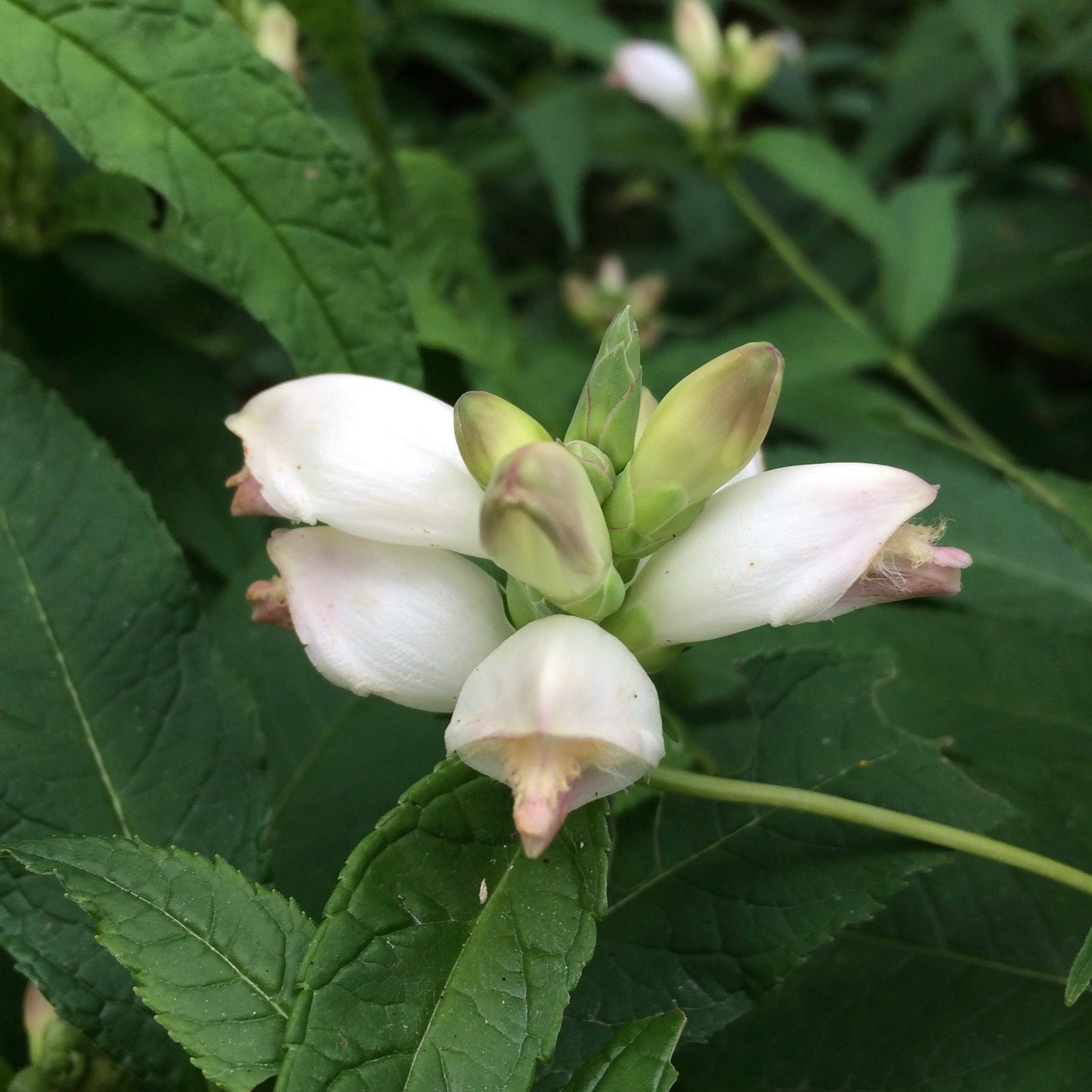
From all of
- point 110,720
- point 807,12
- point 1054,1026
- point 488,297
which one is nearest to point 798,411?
point 488,297

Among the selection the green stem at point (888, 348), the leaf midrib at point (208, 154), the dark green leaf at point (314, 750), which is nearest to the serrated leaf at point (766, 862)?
the dark green leaf at point (314, 750)

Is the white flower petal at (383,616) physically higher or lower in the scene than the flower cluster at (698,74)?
higher

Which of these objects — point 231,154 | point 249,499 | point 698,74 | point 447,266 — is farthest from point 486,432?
point 698,74

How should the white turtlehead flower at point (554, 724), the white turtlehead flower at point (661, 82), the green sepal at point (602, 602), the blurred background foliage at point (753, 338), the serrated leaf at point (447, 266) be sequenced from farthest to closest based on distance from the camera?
the white turtlehead flower at point (661, 82) → the serrated leaf at point (447, 266) → the blurred background foliage at point (753, 338) → the green sepal at point (602, 602) → the white turtlehead flower at point (554, 724)

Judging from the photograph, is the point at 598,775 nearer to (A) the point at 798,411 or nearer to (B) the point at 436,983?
(B) the point at 436,983

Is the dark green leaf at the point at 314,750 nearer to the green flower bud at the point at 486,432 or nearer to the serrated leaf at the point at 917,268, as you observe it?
the green flower bud at the point at 486,432

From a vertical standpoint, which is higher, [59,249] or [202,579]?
[59,249]

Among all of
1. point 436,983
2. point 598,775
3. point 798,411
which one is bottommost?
point 798,411
